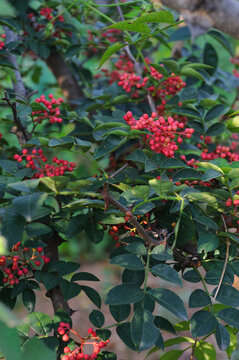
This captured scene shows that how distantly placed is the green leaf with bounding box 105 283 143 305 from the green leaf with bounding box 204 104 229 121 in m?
0.47

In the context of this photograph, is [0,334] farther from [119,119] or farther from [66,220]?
[119,119]

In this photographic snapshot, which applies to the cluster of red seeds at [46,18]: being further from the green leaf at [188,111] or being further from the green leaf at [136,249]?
the green leaf at [136,249]

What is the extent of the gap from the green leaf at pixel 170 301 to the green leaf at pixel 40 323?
→ 0.22 meters

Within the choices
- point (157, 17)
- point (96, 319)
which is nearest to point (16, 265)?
point (96, 319)

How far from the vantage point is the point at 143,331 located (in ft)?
1.70

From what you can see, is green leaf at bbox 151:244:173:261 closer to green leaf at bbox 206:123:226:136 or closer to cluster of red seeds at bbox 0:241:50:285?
cluster of red seeds at bbox 0:241:50:285

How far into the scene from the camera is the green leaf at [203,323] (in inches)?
23.8

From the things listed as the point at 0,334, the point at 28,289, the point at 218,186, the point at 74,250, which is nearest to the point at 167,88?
the point at 218,186

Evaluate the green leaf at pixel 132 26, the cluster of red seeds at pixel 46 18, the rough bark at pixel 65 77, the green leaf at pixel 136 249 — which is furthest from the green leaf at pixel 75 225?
the rough bark at pixel 65 77

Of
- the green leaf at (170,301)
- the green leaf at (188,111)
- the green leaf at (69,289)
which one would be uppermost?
the green leaf at (188,111)

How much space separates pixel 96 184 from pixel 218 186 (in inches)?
11.3

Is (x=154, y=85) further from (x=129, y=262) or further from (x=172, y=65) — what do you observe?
(x=129, y=262)

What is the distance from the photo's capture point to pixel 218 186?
864 mm

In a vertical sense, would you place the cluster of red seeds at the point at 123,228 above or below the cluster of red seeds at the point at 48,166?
below
